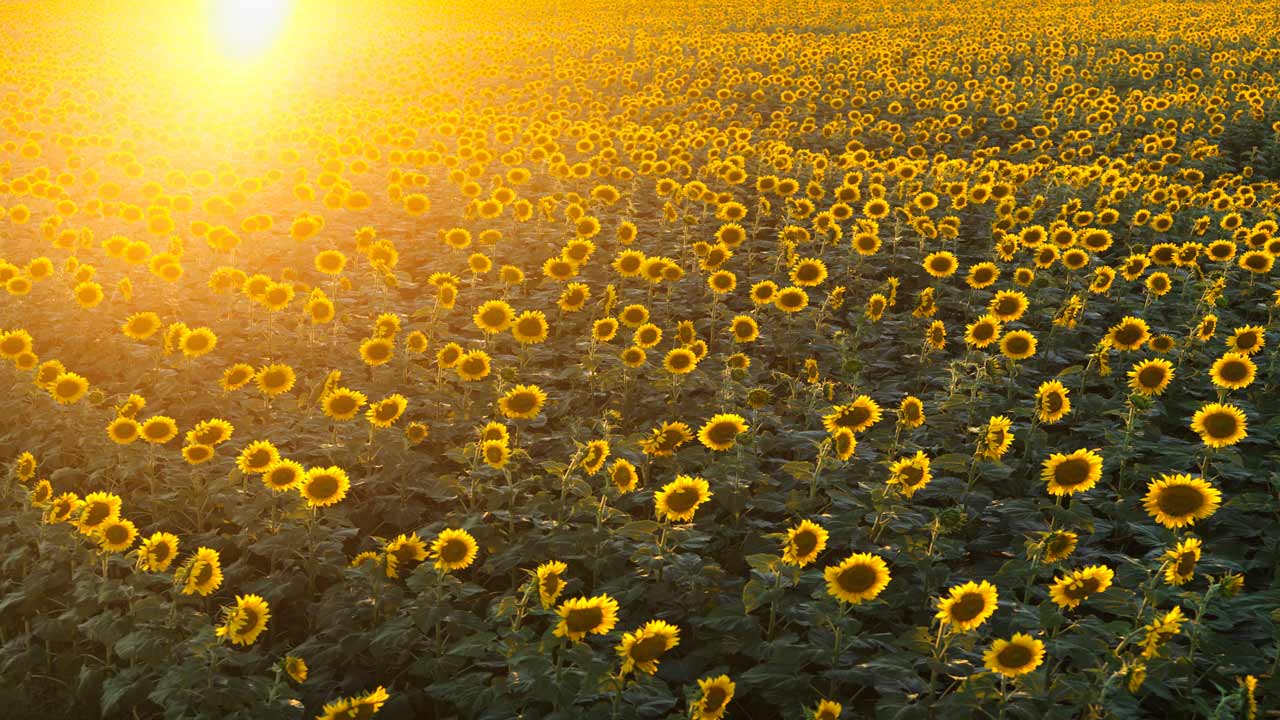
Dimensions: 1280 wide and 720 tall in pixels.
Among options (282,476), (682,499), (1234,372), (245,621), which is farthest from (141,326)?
(1234,372)

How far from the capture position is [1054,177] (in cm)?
991

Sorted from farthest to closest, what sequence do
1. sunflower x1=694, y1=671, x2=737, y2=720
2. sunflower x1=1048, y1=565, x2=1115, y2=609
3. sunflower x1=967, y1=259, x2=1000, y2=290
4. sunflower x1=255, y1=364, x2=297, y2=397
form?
sunflower x1=967, y1=259, x2=1000, y2=290
sunflower x1=255, y1=364, x2=297, y2=397
sunflower x1=1048, y1=565, x2=1115, y2=609
sunflower x1=694, y1=671, x2=737, y2=720

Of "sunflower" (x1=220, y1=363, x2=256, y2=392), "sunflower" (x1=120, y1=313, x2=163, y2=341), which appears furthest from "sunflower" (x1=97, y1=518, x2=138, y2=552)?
"sunflower" (x1=120, y1=313, x2=163, y2=341)

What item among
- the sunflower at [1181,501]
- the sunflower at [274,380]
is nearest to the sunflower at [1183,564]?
the sunflower at [1181,501]

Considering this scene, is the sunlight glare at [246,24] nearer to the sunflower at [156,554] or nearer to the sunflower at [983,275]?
the sunflower at [983,275]

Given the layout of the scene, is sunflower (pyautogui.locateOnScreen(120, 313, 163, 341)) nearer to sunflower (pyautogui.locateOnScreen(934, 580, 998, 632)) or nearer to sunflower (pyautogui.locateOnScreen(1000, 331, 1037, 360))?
sunflower (pyautogui.locateOnScreen(934, 580, 998, 632))

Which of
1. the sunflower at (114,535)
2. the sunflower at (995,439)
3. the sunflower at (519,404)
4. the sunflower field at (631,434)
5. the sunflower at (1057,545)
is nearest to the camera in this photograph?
the sunflower at (1057,545)

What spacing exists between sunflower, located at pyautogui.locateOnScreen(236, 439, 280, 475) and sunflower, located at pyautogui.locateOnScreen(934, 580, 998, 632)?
3501 millimetres

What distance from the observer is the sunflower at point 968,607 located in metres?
3.34

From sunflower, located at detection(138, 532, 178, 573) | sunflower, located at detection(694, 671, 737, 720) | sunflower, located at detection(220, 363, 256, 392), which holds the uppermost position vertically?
sunflower, located at detection(220, 363, 256, 392)

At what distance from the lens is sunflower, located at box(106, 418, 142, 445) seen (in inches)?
191

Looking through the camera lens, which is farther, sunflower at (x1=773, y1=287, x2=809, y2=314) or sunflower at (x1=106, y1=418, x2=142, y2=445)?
sunflower at (x1=773, y1=287, x2=809, y2=314)

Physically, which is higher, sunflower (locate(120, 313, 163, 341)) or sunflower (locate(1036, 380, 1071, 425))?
sunflower (locate(120, 313, 163, 341))

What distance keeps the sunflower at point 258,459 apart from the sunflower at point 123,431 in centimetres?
82
